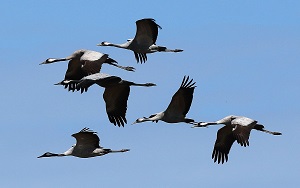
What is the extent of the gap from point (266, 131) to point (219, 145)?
1.53 meters

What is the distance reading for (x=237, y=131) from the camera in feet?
110

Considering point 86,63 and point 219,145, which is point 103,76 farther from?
point 219,145

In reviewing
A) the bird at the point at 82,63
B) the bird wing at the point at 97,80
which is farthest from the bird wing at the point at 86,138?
the bird at the point at 82,63

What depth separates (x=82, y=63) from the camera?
35656 millimetres

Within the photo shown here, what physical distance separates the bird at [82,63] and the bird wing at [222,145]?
10.0 ft

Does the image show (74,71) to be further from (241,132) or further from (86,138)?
(241,132)

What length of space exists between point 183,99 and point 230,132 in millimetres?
2800

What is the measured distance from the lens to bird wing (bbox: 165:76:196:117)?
33.9m

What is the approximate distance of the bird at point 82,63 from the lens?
35250 millimetres

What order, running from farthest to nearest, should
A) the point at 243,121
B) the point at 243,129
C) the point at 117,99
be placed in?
the point at 117,99 → the point at 243,121 → the point at 243,129

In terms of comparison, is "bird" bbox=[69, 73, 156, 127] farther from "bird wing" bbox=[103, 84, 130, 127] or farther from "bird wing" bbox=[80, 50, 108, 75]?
"bird wing" bbox=[80, 50, 108, 75]

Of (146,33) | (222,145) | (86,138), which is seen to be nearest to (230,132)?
(222,145)

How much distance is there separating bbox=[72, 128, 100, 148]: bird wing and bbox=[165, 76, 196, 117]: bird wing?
6.98 ft

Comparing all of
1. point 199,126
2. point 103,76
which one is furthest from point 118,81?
point 199,126
